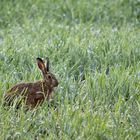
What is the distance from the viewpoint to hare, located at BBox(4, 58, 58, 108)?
5.92 meters

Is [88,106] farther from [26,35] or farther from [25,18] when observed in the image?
[25,18]

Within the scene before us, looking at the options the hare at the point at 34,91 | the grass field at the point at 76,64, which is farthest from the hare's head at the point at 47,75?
the grass field at the point at 76,64

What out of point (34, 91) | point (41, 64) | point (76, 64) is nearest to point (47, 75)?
point (41, 64)

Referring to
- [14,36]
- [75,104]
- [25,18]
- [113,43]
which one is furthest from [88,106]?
[25,18]

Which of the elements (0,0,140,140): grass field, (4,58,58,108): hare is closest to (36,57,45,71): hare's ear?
(4,58,58,108): hare

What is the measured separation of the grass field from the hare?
10 centimetres

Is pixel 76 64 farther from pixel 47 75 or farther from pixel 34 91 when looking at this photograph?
pixel 34 91

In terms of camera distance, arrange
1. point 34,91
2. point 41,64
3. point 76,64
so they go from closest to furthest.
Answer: point 34,91, point 41,64, point 76,64

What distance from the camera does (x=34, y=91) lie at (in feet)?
20.0

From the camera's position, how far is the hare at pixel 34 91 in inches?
233

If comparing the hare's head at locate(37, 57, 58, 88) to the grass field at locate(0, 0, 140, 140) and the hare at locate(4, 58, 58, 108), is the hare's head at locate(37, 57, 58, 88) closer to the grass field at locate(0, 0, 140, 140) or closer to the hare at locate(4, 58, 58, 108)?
the hare at locate(4, 58, 58, 108)

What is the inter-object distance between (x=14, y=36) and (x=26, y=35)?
18 centimetres

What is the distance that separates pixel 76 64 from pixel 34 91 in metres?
1.14

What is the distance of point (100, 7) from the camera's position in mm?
10461
